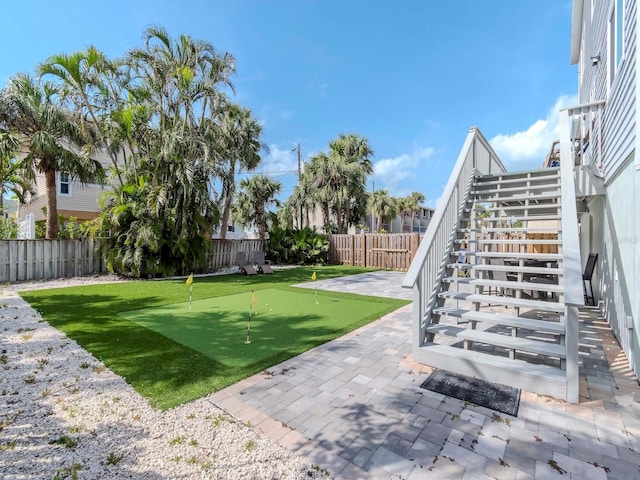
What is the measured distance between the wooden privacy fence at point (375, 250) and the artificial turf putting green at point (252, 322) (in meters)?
7.17

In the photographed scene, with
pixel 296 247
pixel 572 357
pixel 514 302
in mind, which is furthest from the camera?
pixel 296 247

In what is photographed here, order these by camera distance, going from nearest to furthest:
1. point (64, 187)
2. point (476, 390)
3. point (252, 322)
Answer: point (476, 390)
point (252, 322)
point (64, 187)

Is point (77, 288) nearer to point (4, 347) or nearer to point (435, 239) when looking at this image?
point (4, 347)

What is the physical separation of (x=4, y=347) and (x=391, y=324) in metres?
5.28

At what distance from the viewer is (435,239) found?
12.4 feet

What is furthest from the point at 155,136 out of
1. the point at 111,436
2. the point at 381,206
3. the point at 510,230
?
the point at 381,206

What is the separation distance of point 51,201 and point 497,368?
41.9ft

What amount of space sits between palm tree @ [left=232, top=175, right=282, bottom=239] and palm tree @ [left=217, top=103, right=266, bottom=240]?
2370mm

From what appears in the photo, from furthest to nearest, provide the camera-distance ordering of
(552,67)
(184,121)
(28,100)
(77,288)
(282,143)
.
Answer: (282,143) → (184,121) → (552,67) → (28,100) → (77,288)

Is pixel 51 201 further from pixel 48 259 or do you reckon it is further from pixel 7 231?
pixel 7 231

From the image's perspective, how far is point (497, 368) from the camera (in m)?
3.01

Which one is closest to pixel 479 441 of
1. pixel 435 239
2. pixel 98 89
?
pixel 435 239

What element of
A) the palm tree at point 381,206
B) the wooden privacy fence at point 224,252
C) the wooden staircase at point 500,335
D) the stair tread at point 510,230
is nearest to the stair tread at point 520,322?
the wooden staircase at point 500,335

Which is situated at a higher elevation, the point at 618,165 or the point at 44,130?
the point at 44,130
